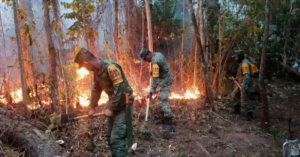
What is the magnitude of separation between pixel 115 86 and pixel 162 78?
7.01 feet

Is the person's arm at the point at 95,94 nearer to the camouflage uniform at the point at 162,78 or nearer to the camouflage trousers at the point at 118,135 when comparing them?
the camouflage trousers at the point at 118,135

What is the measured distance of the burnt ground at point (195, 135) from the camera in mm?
3428

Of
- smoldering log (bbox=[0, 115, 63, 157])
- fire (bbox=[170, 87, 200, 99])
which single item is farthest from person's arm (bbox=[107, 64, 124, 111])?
fire (bbox=[170, 87, 200, 99])

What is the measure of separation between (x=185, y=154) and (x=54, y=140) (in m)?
2.44

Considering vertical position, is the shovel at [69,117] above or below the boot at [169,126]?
above

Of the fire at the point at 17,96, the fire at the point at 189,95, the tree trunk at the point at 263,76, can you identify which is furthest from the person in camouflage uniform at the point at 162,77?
the fire at the point at 17,96

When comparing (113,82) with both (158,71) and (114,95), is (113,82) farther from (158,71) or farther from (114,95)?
(158,71)

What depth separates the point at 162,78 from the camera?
4.60 m

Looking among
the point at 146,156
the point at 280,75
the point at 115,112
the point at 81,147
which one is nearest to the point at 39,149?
the point at 81,147

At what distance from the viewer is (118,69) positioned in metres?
2.70

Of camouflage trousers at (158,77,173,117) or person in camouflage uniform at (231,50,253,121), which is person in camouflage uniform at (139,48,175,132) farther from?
person in camouflage uniform at (231,50,253,121)

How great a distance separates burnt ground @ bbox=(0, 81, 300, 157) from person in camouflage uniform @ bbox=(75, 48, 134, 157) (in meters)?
0.74

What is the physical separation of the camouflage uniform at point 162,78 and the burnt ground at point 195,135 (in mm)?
580

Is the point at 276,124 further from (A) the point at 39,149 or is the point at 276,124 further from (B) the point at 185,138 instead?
(A) the point at 39,149
